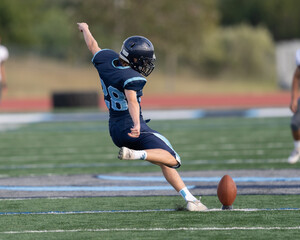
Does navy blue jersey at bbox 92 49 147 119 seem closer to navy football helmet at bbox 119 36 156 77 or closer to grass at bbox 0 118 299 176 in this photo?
navy football helmet at bbox 119 36 156 77

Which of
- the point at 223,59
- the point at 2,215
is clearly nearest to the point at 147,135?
the point at 2,215

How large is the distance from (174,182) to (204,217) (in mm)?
486

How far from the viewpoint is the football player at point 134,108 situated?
5.88 meters

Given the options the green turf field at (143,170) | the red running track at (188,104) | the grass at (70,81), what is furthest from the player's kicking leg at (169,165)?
the grass at (70,81)

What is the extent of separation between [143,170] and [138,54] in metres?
3.36

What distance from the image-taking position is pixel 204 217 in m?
5.68

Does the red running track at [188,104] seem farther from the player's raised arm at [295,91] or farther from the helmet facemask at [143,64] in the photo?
the helmet facemask at [143,64]

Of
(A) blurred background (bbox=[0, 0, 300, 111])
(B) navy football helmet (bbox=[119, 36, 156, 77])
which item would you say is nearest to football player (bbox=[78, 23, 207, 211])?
(B) navy football helmet (bbox=[119, 36, 156, 77])

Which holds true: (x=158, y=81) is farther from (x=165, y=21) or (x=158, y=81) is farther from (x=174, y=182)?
(x=174, y=182)

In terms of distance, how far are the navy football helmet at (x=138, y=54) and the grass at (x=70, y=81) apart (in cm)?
3220

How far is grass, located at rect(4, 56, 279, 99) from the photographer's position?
4012 cm

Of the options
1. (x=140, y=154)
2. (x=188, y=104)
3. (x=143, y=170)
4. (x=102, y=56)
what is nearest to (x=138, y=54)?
(x=102, y=56)

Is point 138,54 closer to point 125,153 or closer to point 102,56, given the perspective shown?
point 102,56

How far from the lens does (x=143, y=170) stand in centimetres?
914
